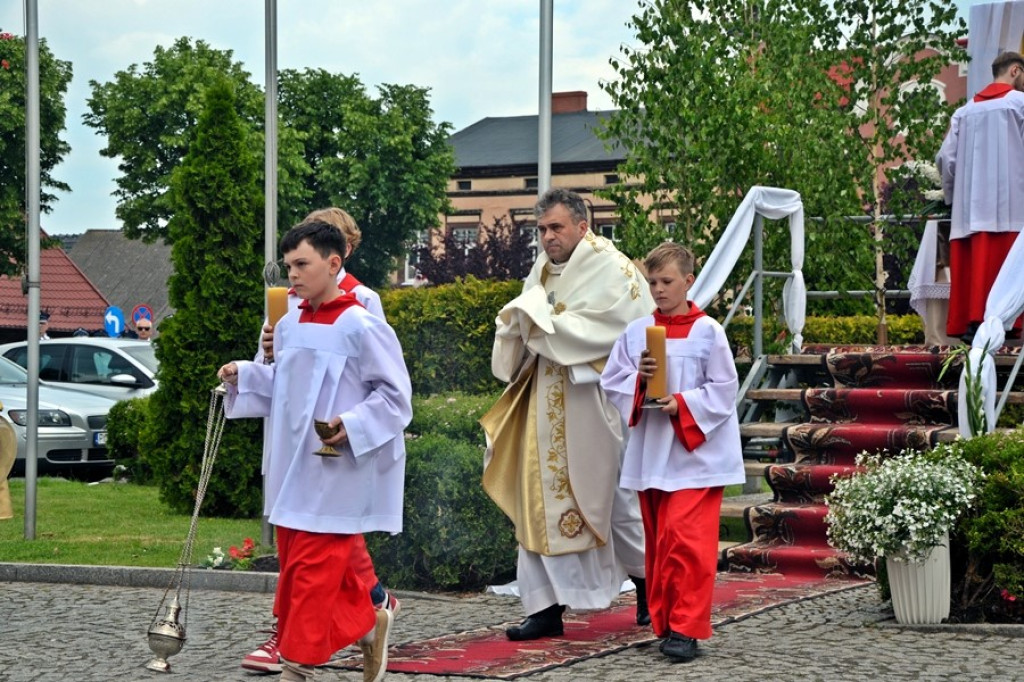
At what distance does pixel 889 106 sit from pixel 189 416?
399 inches

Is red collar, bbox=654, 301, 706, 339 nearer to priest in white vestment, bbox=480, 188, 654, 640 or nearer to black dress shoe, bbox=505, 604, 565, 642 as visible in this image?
priest in white vestment, bbox=480, 188, 654, 640

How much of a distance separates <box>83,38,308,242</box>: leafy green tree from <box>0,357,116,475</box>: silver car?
31.3m

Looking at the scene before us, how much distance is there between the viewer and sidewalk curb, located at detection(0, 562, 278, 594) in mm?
9938

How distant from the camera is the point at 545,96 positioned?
10.2 metres

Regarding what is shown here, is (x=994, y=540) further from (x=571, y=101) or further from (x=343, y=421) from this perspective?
(x=571, y=101)

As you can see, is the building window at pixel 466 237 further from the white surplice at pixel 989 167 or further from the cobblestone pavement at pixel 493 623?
the cobblestone pavement at pixel 493 623

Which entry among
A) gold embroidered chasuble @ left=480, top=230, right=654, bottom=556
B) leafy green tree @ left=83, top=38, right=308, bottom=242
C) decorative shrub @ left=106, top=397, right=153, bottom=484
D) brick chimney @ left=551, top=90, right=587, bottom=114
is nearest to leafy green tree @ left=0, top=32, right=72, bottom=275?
leafy green tree @ left=83, top=38, right=308, bottom=242

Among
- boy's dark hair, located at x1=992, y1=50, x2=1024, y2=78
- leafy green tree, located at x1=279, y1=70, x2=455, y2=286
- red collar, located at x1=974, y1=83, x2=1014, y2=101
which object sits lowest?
red collar, located at x1=974, y1=83, x2=1014, y2=101

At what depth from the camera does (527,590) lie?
7984mm

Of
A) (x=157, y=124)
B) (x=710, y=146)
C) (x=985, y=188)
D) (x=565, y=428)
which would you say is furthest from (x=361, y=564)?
(x=157, y=124)

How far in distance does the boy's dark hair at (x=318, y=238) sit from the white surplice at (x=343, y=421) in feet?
0.78

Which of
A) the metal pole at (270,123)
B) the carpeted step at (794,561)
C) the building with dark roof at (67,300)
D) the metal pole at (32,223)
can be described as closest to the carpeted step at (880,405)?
the carpeted step at (794,561)

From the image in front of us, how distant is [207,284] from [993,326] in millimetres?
6600

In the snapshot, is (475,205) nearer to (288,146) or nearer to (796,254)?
(288,146)
